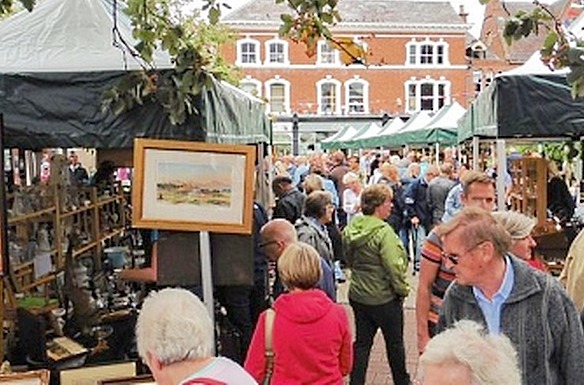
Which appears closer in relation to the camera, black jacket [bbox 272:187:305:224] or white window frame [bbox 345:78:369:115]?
black jacket [bbox 272:187:305:224]

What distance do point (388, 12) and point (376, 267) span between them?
5418 cm

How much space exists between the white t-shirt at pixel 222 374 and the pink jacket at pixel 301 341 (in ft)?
3.90

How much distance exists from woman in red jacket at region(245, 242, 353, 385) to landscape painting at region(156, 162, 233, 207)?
0.51m

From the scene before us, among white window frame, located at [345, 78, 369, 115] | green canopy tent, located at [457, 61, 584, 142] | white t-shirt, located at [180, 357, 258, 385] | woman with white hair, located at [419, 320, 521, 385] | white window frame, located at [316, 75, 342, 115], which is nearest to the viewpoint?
woman with white hair, located at [419, 320, 521, 385]

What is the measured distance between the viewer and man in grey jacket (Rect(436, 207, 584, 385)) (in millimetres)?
3059

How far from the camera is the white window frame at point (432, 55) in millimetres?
56253

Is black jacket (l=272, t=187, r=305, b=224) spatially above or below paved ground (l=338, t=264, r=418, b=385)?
above

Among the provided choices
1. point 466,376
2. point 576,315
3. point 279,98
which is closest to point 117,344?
point 576,315

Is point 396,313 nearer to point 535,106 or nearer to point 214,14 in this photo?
point 535,106

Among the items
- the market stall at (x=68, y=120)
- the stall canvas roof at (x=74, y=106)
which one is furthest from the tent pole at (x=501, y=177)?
the stall canvas roof at (x=74, y=106)

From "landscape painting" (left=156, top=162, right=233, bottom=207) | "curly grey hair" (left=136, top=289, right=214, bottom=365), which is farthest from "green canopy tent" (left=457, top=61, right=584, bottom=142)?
"curly grey hair" (left=136, top=289, right=214, bottom=365)

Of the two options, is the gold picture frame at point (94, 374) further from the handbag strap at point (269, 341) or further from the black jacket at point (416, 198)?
the black jacket at point (416, 198)

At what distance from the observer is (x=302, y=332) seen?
12.8ft

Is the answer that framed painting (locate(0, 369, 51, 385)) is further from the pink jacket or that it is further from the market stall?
the pink jacket
